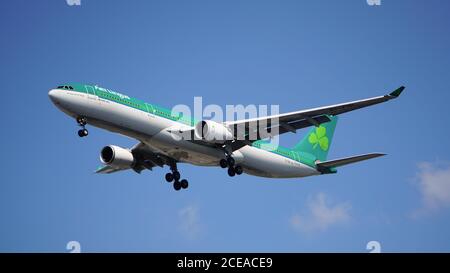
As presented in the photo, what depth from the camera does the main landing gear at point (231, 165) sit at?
46344 millimetres

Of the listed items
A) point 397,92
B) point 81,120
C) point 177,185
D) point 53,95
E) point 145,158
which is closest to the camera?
point 397,92

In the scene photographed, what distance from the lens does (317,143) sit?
180 feet

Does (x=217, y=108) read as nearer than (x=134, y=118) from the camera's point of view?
No

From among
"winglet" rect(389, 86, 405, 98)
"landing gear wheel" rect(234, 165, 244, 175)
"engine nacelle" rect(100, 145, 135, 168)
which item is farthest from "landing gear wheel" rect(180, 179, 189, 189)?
"winglet" rect(389, 86, 405, 98)

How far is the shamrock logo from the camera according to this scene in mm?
54812

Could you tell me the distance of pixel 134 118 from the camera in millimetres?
42812

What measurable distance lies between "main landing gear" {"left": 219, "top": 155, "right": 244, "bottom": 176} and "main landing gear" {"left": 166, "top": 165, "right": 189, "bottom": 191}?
4.30m

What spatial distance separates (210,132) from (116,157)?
6852mm

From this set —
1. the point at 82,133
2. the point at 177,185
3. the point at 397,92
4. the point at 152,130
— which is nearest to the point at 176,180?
the point at 177,185

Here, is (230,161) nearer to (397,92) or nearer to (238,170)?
(238,170)

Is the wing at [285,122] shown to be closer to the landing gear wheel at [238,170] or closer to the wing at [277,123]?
the wing at [277,123]
